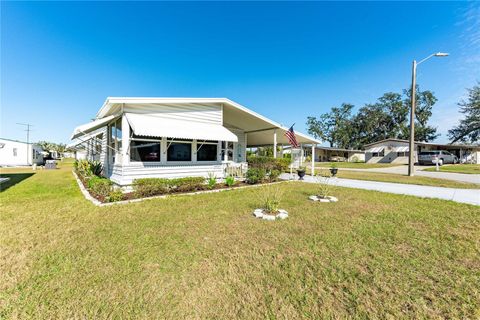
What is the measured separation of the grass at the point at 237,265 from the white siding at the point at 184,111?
4.72 m

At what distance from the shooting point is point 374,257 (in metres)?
3.41

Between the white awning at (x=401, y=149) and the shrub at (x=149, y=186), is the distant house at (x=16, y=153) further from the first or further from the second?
the white awning at (x=401, y=149)

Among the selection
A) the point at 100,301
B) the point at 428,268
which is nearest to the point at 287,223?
the point at 428,268

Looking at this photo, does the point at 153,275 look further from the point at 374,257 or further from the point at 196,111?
the point at 196,111

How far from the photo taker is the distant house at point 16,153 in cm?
2597

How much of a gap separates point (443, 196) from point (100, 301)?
11074mm

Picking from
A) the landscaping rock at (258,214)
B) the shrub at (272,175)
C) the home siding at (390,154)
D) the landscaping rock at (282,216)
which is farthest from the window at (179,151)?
the home siding at (390,154)

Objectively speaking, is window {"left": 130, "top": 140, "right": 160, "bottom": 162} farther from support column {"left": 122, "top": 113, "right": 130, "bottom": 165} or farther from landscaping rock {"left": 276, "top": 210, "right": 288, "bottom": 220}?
landscaping rock {"left": 276, "top": 210, "right": 288, "bottom": 220}

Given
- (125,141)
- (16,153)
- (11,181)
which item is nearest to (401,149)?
(125,141)

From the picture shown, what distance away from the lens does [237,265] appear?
3.18 meters

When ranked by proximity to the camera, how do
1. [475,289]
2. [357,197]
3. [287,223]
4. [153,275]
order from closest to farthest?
1. [475,289]
2. [153,275]
3. [287,223]
4. [357,197]

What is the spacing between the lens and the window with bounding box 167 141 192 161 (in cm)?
947

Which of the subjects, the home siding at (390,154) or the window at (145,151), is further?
the home siding at (390,154)

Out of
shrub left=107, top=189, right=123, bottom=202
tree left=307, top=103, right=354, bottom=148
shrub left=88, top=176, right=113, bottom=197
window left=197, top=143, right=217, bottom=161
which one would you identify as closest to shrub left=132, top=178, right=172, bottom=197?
shrub left=107, top=189, right=123, bottom=202
